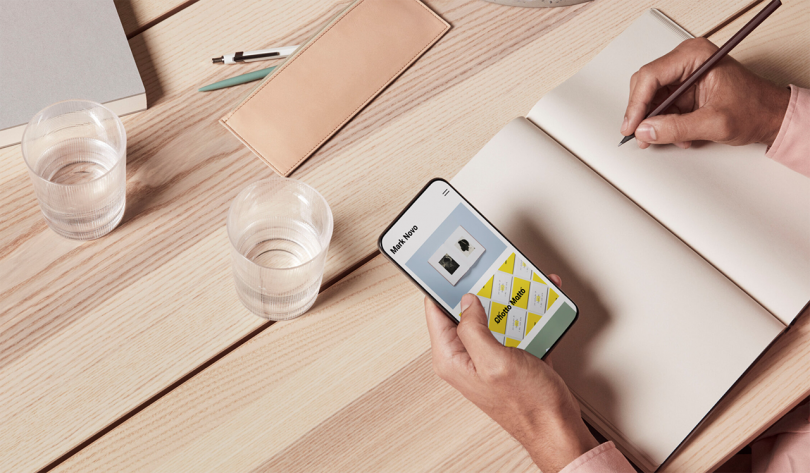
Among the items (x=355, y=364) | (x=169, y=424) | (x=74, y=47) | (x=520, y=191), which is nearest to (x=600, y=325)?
(x=520, y=191)

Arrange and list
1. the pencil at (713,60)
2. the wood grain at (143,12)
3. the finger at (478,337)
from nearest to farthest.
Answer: the finger at (478,337) < the pencil at (713,60) < the wood grain at (143,12)

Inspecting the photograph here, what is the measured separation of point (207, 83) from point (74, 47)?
0.54 feet

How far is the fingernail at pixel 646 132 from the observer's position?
74cm

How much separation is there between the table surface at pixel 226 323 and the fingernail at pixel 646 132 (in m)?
0.15

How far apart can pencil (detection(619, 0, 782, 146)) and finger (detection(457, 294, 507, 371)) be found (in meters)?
0.33

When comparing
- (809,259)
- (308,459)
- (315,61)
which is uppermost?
(315,61)

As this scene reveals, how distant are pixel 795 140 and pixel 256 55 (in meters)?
0.73

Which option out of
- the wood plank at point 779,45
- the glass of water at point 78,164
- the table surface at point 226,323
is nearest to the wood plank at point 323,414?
the table surface at point 226,323

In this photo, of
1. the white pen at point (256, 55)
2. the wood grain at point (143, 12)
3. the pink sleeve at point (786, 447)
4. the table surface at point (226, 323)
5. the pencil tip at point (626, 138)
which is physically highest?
the wood grain at point (143, 12)

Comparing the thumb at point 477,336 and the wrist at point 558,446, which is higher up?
the thumb at point 477,336

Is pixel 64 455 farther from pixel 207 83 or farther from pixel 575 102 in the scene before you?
pixel 575 102

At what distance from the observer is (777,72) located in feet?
2.79

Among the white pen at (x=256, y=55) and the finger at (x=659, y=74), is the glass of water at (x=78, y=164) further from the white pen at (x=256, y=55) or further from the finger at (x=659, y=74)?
the finger at (x=659, y=74)

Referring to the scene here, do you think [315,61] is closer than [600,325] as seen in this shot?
No
